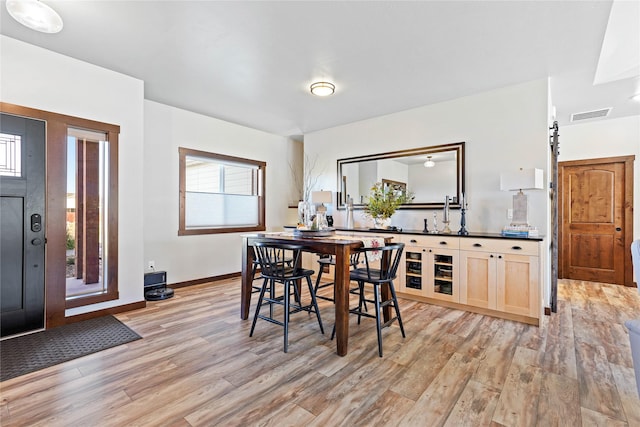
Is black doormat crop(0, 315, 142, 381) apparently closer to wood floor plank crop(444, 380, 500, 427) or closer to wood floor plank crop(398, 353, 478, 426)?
wood floor plank crop(398, 353, 478, 426)

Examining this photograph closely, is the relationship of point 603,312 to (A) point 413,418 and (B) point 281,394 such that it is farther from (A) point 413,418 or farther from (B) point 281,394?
(B) point 281,394

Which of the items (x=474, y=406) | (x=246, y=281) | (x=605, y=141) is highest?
(x=605, y=141)

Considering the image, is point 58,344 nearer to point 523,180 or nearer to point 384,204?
point 384,204

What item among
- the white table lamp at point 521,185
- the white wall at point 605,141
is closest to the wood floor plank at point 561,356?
the white table lamp at point 521,185

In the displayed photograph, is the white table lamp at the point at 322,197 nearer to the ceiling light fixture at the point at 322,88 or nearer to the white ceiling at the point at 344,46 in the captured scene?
the white ceiling at the point at 344,46

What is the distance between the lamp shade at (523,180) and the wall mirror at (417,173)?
0.63m

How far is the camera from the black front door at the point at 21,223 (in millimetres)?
2721

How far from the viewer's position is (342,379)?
6.89 ft

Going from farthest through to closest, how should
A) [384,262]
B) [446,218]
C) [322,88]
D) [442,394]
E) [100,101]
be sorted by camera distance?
1. [446,218]
2. [322,88]
3. [100,101]
4. [384,262]
5. [442,394]

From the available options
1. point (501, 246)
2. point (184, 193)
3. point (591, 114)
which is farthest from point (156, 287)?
point (591, 114)

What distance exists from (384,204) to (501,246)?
62.9 inches

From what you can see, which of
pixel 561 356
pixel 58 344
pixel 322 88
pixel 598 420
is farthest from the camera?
pixel 322 88

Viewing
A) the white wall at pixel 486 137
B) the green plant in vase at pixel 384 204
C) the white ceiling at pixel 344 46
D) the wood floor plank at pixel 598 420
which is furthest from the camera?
the green plant in vase at pixel 384 204

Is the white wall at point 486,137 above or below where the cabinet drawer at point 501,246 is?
above
